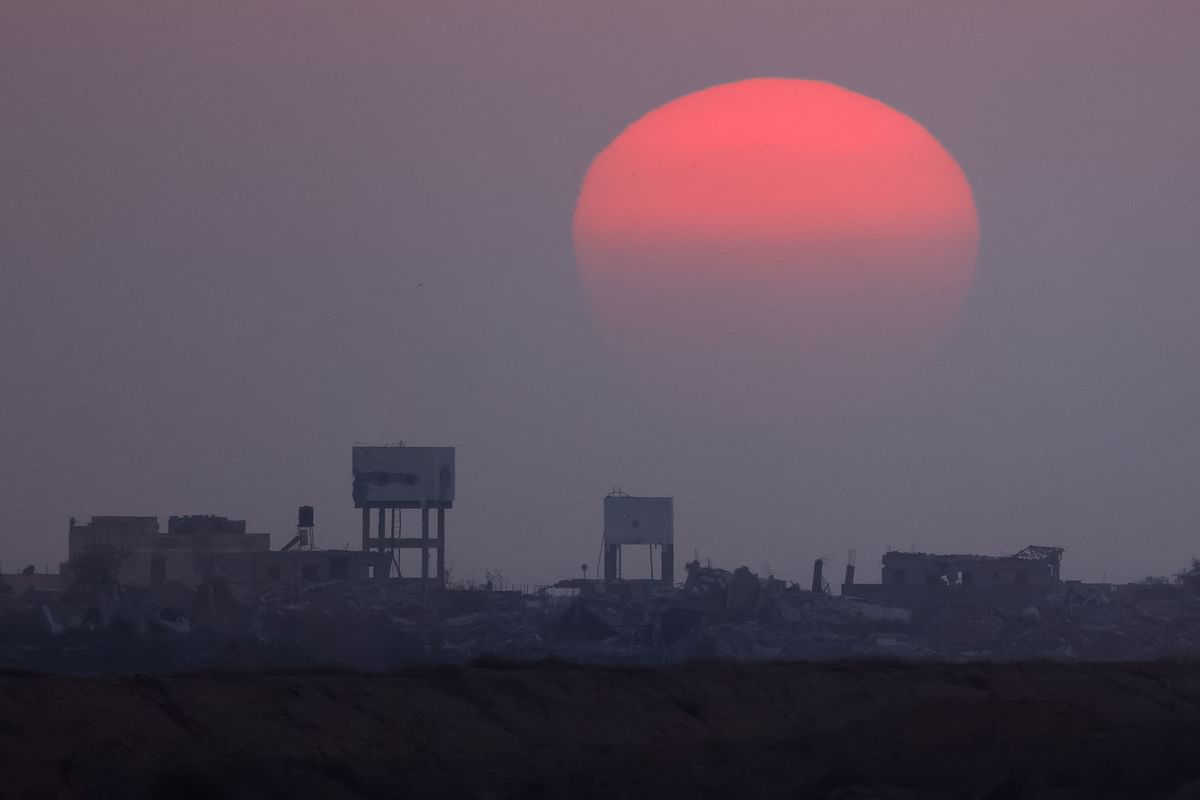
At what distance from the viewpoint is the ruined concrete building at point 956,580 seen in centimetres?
11581

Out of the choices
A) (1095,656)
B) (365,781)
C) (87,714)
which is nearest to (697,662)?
(365,781)

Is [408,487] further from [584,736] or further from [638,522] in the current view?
[584,736]

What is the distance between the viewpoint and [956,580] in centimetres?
12038

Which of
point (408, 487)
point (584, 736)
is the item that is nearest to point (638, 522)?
point (408, 487)

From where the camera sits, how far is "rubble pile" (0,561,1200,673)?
87812 millimetres

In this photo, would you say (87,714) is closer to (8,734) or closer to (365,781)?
(8,734)

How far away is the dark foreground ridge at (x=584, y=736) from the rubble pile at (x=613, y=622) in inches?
2051

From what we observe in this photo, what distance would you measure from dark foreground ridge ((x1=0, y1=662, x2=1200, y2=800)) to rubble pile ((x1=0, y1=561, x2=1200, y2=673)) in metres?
52.1

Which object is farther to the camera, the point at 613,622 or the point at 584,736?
the point at 613,622

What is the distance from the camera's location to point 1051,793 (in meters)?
24.5

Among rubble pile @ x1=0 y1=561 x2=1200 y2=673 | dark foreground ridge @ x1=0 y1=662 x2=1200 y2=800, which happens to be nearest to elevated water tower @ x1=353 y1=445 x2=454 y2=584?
rubble pile @ x1=0 y1=561 x2=1200 y2=673

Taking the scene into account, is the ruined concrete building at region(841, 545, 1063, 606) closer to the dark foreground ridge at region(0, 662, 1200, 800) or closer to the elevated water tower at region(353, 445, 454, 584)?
the elevated water tower at region(353, 445, 454, 584)

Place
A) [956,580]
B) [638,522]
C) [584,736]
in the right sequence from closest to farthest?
[584,736]
[956,580]
[638,522]

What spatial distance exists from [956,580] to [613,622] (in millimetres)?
30158
